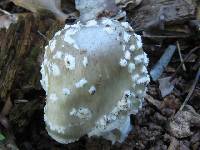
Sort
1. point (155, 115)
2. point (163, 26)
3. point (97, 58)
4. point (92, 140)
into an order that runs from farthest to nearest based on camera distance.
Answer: point (163, 26) < point (155, 115) < point (92, 140) < point (97, 58)

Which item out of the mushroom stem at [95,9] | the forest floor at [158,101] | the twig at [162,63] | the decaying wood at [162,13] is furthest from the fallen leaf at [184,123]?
the mushroom stem at [95,9]

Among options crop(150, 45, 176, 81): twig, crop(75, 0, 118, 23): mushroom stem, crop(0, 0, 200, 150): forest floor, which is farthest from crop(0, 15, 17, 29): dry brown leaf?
crop(150, 45, 176, 81): twig

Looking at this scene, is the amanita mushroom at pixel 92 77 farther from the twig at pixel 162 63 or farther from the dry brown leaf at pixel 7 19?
the dry brown leaf at pixel 7 19

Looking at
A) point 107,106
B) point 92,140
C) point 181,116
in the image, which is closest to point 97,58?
point 107,106

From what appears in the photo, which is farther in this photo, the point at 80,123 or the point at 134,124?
the point at 134,124

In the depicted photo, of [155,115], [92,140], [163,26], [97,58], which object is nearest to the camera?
[97,58]

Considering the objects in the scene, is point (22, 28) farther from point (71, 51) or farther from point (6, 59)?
point (71, 51)
